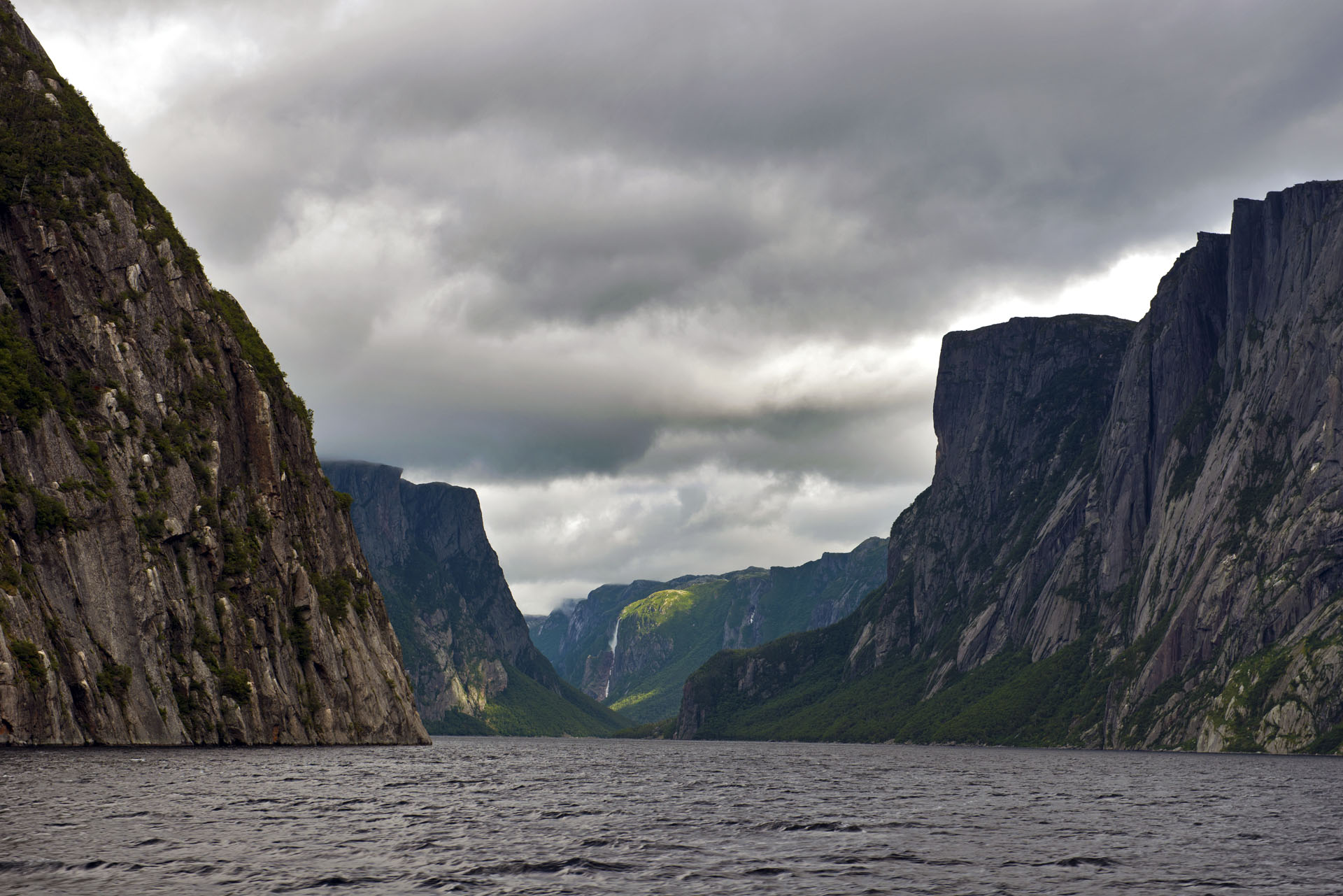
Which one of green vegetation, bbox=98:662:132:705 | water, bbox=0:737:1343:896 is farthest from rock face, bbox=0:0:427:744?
water, bbox=0:737:1343:896

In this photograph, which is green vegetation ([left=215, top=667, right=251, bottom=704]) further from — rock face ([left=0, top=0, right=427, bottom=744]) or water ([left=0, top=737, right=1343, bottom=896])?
water ([left=0, top=737, right=1343, bottom=896])

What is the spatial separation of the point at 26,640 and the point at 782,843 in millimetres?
85180

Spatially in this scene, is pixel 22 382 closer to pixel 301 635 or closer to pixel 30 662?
pixel 30 662

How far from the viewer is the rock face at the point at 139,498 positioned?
117 meters

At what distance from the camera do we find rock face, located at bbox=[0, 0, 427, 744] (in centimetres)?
11681

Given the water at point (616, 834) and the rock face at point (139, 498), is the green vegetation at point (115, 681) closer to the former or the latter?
the rock face at point (139, 498)

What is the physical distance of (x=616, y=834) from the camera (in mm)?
56938

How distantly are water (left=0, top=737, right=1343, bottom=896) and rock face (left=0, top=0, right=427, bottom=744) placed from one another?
18864 millimetres

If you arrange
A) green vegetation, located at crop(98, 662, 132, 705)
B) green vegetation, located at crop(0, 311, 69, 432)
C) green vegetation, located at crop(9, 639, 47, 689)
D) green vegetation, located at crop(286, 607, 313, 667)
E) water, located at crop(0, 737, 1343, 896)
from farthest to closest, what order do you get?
1. green vegetation, located at crop(286, 607, 313, 667)
2. green vegetation, located at crop(0, 311, 69, 432)
3. green vegetation, located at crop(98, 662, 132, 705)
4. green vegetation, located at crop(9, 639, 47, 689)
5. water, located at crop(0, 737, 1343, 896)

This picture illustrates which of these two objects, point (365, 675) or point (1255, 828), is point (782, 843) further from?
point (365, 675)

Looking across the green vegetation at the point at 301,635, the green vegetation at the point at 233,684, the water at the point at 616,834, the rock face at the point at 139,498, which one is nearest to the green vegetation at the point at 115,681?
the rock face at the point at 139,498

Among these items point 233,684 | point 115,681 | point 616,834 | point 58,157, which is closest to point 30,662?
point 115,681

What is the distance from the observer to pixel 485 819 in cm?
6338

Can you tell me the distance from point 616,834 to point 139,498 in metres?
100.0
